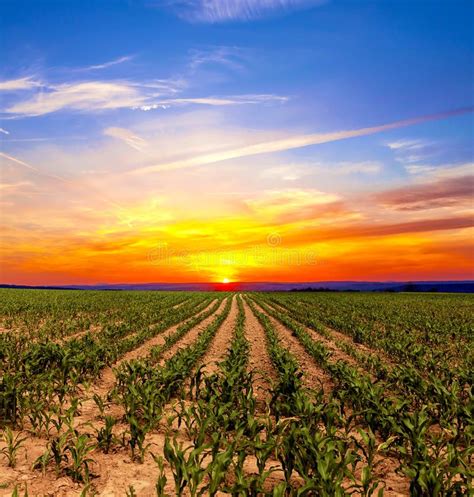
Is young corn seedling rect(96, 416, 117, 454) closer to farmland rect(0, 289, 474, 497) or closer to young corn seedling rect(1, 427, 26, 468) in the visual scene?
farmland rect(0, 289, 474, 497)

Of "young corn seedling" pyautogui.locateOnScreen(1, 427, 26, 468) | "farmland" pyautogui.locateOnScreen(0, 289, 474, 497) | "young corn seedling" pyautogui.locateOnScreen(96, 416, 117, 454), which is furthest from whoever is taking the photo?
"young corn seedling" pyautogui.locateOnScreen(96, 416, 117, 454)

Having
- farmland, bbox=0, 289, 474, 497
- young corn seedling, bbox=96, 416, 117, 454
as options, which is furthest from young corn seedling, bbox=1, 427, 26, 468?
young corn seedling, bbox=96, 416, 117, 454

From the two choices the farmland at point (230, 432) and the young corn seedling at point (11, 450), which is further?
the young corn seedling at point (11, 450)

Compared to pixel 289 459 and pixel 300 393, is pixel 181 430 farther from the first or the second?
pixel 289 459

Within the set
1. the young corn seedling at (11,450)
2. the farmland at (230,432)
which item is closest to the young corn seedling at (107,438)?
the farmland at (230,432)

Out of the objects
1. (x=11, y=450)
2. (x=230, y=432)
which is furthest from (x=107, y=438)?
(x=230, y=432)

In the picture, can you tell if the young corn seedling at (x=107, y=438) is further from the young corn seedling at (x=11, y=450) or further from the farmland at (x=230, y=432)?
the young corn seedling at (x=11, y=450)

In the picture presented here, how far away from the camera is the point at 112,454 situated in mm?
6219

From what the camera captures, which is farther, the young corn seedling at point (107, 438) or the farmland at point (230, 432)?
the young corn seedling at point (107, 438)

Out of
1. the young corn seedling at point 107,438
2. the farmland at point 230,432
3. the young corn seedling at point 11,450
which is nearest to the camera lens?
the farmland at point 230,432

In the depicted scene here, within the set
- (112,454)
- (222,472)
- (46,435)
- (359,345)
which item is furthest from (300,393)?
(359,345)

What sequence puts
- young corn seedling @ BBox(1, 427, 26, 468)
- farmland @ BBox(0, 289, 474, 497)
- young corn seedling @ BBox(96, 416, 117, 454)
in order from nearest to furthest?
1. farmland @ BBox(0, 289, 474, 497)
2. young corn seedling @ BBox(1, 427, 26, 468)
3. young corn seedling @ BBox(96, 416, 117, 454)

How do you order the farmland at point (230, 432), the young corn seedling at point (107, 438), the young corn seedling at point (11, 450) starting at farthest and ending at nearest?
the young corn seedling at point (107, 438), the young corn seedling at point (11, 450), the farmland at point (230, 432)

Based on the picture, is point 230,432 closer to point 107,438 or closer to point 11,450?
point 107,438
